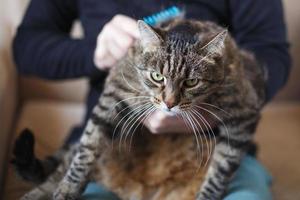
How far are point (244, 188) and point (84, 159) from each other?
32cm

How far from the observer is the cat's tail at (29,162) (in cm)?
91

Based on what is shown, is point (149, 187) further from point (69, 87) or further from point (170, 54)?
point (69, 87)

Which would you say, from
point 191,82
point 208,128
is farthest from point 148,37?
point 208,128

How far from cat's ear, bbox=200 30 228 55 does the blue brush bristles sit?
19 centimetres

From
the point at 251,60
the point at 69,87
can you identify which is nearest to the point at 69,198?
the point at 251,60

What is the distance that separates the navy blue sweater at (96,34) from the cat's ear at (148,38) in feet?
0.74

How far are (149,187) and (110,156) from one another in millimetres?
103

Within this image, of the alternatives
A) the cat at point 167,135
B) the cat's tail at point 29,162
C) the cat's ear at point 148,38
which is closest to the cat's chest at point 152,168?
the cat at point 167,135

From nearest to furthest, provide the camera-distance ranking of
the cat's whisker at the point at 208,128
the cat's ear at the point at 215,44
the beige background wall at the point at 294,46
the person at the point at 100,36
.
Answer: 1. the cat's ear at the point at 215,44
2. the cat's whisker at the point at 208,128
3. the person at the point at 100,36
4. the beige background wall at the point at 294,46

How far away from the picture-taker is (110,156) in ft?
3.19

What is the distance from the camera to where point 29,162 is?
938 mm

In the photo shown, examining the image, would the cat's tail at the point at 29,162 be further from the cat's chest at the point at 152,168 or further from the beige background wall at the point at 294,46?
the beige background wall at the point at 294,46

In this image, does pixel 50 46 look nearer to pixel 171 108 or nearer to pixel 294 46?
pixel 171 108

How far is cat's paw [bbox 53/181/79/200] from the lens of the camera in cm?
91
